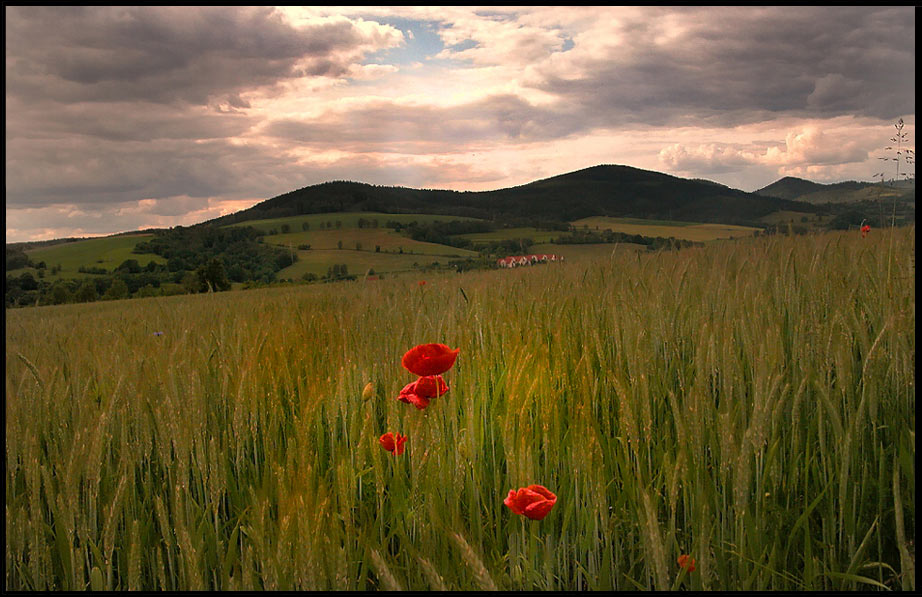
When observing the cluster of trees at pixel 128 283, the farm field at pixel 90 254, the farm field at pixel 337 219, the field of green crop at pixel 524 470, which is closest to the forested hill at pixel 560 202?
the farm field at pixel 337 219

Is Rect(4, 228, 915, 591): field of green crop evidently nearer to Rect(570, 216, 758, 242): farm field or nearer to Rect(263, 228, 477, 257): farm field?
Rect(570, 216, 758, 242): farm field

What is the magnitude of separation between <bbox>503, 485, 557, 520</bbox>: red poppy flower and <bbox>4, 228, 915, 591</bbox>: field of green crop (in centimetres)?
6

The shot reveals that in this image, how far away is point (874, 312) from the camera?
1828 millimetres

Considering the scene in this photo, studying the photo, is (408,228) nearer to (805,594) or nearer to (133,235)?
(133,235)

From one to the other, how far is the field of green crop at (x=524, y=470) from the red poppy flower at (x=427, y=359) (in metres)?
0.11

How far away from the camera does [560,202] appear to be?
67.9m

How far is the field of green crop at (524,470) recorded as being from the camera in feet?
3.22

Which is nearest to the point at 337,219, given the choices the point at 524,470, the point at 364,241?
the point at 364,241

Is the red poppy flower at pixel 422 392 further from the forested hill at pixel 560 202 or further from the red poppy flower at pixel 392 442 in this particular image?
the forested hill at pixel 560 202

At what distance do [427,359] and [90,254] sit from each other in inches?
2192

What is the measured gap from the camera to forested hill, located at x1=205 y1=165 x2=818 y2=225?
60688 millimetres

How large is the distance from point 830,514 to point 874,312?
1.06 metres

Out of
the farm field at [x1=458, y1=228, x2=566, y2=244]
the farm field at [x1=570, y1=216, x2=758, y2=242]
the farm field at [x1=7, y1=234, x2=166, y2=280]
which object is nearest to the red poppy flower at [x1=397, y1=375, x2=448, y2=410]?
the farm field at [x1=570, y1=216, x2=758, y2=242]

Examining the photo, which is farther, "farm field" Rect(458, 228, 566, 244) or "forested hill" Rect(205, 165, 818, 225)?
"forested hill" Rect(205, 165, 818, 225)
